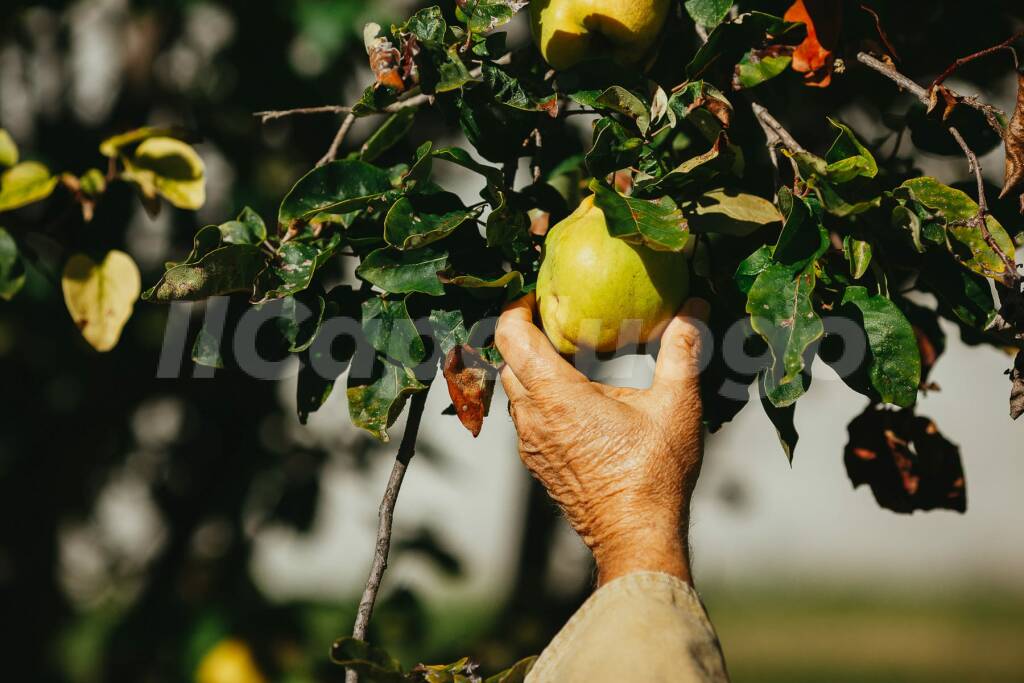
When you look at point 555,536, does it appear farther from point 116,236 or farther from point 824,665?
point 824,665

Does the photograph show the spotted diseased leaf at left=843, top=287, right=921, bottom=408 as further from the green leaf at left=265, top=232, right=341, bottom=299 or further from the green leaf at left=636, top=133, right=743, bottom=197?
the green leaf at left=265, top=232, right=341, bottom=299

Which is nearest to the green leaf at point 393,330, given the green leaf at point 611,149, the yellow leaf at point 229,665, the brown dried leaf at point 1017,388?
the green leaf at point 611,149

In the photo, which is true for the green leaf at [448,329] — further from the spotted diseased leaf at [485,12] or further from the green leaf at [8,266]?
the green leaf at [8,266]

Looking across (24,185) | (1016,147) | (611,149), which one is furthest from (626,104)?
(24,185)

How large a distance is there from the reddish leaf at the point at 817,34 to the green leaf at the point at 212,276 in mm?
633

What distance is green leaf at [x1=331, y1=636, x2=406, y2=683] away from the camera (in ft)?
→ 3.05

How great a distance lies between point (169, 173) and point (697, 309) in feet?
2.63

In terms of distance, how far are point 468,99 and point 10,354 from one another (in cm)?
171

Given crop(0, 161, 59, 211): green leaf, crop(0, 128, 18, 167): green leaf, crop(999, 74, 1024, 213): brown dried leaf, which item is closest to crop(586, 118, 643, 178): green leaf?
crop(999, 74, 1024, 213): brown dried leaf

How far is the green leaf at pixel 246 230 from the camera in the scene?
3.54 ft

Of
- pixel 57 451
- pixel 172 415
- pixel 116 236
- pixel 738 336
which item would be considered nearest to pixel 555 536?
pixel 172 415

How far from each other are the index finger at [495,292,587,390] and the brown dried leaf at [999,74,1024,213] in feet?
1.61

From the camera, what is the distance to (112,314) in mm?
1317

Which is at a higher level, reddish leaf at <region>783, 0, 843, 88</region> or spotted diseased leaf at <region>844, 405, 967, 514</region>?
reddish leaf at <region>783, 0, 843, 88</region>
